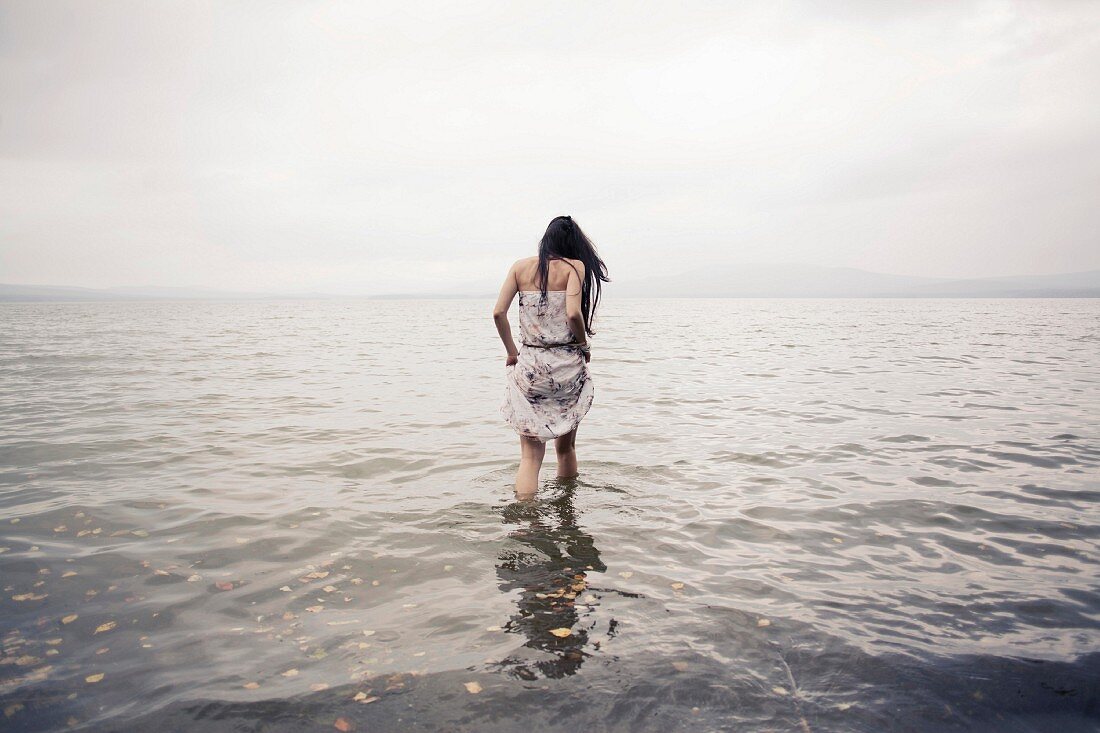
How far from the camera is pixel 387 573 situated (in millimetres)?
4863

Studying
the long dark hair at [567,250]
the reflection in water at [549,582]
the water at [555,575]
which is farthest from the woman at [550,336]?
the water at [555,575]

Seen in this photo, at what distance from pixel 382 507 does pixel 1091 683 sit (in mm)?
5755

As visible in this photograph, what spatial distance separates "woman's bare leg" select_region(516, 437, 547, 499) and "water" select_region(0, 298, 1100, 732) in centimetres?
24

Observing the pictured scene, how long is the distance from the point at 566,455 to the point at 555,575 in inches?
97.6

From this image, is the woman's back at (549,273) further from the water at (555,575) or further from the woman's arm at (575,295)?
the water at (555,575)

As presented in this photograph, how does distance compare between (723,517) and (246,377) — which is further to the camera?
(246,377)

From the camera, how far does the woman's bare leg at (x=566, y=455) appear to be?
23.3 ft

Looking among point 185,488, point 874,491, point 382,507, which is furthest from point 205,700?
point 874,491

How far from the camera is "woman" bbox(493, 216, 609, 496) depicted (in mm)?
6082

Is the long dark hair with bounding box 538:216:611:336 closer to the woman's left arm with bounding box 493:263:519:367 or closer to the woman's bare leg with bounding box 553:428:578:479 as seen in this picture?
the woman's left arm with bounding box 493:263:519:367

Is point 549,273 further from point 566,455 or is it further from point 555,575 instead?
point 555,575

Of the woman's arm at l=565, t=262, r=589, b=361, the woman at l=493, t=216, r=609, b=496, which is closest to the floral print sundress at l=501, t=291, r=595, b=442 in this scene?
the woman at l=493, t=216, r=609, b=496

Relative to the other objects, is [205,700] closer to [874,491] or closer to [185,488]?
[185,488]

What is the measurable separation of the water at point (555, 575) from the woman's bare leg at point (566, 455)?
17 cm
